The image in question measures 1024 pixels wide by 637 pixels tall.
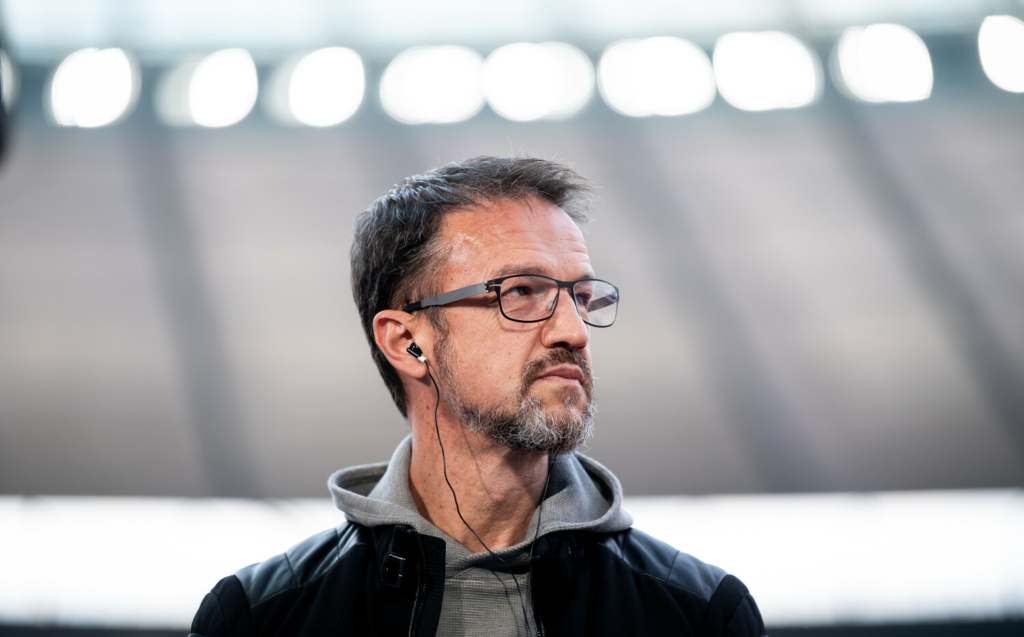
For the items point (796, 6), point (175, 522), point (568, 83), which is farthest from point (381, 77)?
point (175, 522)

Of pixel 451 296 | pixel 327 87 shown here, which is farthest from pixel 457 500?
pixel 327 87

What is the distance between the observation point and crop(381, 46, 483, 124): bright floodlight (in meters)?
3.25

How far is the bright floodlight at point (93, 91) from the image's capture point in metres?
3.28

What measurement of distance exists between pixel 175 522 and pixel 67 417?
0.71 m

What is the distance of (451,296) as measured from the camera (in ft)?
4.65

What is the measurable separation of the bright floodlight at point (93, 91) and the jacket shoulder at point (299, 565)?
2705 mm

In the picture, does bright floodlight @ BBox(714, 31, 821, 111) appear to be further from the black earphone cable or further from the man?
the black earphone cable

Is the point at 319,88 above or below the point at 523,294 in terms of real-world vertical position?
above

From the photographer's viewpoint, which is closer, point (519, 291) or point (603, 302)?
point (519, 291)

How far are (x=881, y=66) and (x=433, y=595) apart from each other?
10.9 feet

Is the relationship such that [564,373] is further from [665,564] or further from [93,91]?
[93,91]

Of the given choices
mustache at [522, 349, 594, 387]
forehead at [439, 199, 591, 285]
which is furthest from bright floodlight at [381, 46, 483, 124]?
mustache at [522, 349, 594, 387]

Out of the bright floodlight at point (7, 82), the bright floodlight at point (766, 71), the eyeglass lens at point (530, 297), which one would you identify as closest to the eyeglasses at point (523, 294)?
the eyeglass lens at point (530, 297)

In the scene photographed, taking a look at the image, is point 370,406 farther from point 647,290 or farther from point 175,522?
point 647,290
